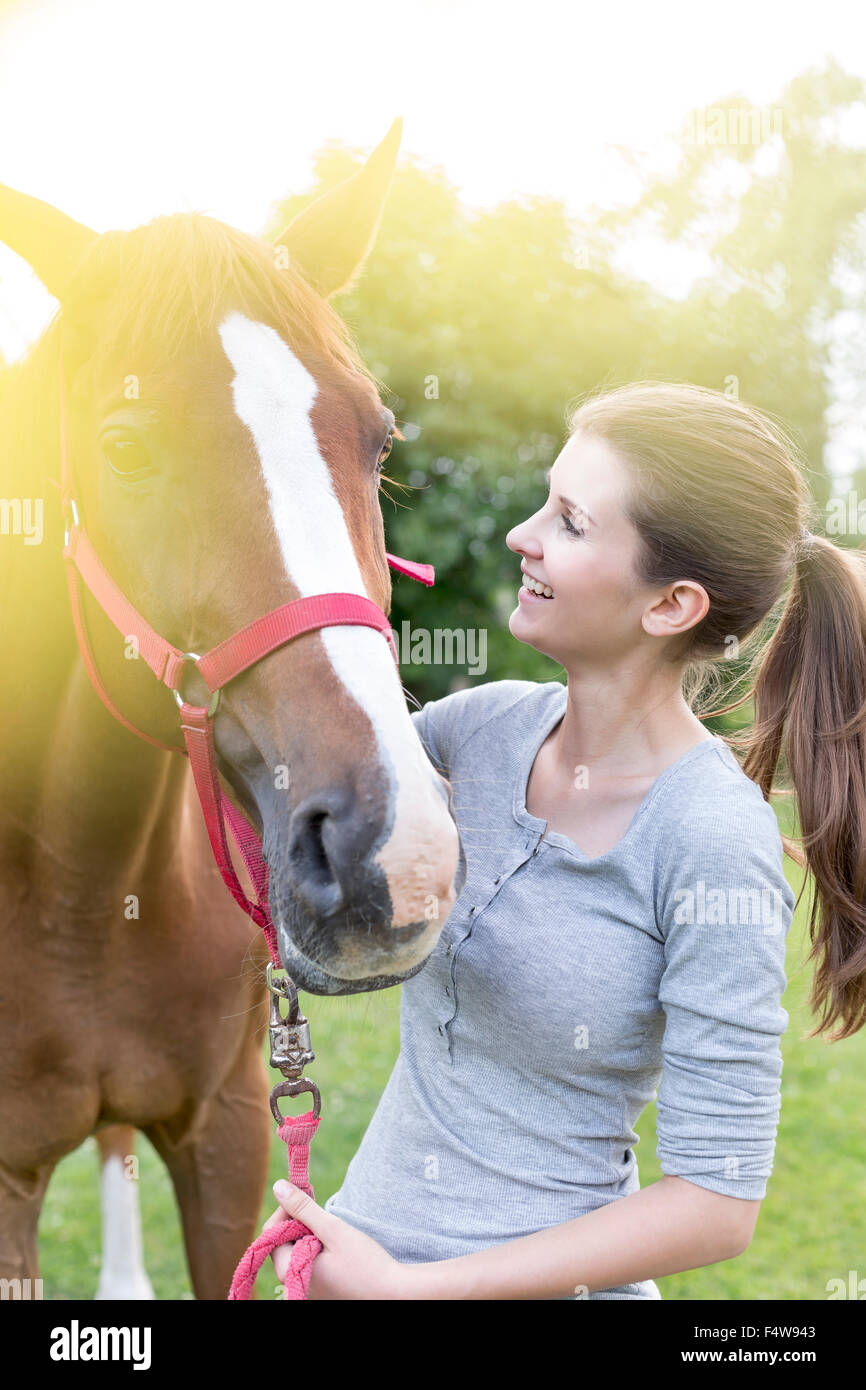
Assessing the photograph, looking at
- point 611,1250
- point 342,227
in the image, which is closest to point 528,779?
point 611,1250

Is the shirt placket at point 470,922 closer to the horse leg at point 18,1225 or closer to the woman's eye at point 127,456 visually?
the woman's eye at point 127,456

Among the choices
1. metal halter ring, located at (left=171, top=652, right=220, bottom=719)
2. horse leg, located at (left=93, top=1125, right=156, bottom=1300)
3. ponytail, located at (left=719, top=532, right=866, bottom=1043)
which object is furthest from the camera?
horse leg, located at (left=93, top=1125, right=156, bottom=1300)

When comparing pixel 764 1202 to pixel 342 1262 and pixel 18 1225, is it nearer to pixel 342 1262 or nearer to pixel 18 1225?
pixel 18 1225

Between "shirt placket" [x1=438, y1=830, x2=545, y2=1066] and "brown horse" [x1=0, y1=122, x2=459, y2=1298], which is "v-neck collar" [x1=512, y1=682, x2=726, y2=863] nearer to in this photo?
"shirt placket" [x1=438, y1=830, x2=545, y2=1066]

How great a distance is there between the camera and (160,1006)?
2098 mm

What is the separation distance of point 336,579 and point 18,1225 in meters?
1.58

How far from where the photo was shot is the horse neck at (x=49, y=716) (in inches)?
71.2

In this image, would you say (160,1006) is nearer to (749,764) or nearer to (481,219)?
(749,764)

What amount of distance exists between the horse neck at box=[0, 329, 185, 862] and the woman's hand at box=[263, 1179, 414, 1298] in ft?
2.64

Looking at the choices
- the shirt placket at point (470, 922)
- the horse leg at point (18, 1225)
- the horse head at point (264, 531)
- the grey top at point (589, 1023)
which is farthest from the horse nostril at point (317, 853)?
the horse leg at point (18, 1225)

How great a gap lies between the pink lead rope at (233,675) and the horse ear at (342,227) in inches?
19.3

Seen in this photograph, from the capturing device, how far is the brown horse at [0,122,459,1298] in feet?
4.05

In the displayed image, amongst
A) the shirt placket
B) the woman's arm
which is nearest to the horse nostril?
the shirt placket

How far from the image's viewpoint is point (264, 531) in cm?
134
